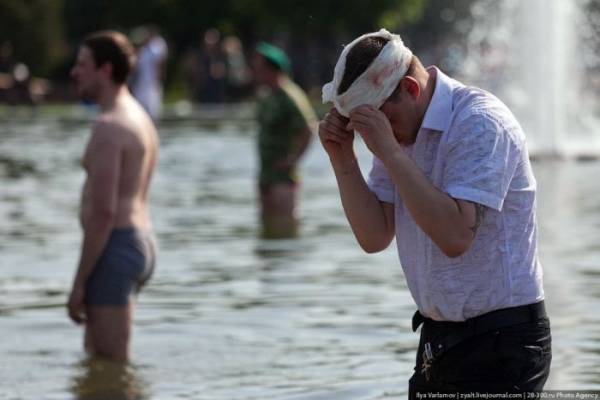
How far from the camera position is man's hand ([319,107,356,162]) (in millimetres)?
4781

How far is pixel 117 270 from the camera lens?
8.18 metres

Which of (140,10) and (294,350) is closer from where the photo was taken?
(294,350)

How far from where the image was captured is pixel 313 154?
28469mm

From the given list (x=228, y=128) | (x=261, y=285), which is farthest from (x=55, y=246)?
(x=228, y=128)

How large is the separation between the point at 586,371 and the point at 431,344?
12.7ft

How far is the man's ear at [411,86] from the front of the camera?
4.62 metres

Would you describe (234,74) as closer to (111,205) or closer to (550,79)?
(550,79)

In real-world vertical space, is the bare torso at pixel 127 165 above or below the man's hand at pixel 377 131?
below

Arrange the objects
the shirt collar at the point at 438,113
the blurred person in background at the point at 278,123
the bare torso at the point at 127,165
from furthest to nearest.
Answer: the blurred person in background at the point at 278,123 < the bare torso at the point at 127,165 < the shirt collar at the point at 438,113

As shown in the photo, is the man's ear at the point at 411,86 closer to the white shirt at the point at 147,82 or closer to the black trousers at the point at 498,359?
the black trousers at the point at 498,359

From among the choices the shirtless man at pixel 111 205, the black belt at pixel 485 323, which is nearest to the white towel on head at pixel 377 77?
the black belt at pixel 485 323

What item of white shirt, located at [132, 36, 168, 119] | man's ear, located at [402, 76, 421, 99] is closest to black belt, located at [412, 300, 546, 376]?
man's ear, located at [402, 76, 421, 99]

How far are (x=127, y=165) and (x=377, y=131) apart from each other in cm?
385

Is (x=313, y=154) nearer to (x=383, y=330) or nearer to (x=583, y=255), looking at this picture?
(x=583, y=255)
